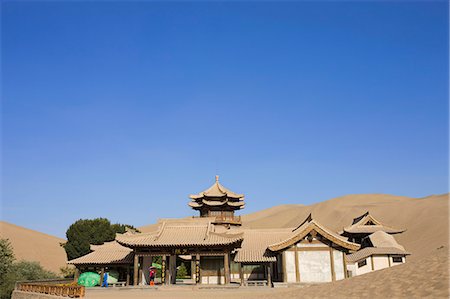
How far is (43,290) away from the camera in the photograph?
25.0m

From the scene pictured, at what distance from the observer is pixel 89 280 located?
31594 mm

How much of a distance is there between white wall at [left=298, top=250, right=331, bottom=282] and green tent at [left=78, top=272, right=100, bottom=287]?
59.0ft

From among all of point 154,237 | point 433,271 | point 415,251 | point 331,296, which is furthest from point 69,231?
point 415,251

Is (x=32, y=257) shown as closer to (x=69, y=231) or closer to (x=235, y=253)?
(x=69, y=231)

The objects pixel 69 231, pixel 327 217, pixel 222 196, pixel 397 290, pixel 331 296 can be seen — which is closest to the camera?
pixel 397 290

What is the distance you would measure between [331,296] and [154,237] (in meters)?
19.7

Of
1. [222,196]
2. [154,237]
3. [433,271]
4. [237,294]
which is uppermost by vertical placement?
[222,196]

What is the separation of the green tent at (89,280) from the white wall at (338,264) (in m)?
20.8

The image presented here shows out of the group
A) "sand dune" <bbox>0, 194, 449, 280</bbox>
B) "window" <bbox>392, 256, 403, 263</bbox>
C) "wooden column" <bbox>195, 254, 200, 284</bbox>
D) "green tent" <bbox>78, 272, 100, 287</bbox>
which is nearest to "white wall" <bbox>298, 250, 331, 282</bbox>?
"wooden column" <bbox>195, 254, 200, 284</bbox>

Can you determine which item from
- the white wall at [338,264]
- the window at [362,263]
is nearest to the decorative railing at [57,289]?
the white wall at [338,264]

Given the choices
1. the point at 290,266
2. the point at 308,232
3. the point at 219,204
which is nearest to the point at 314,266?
the point at 290,266

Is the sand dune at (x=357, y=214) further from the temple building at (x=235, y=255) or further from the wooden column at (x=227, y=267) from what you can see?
the wooden column at (x=227, y=267)

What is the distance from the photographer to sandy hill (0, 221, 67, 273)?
9206 centimetres

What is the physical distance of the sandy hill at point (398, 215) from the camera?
6494cm
